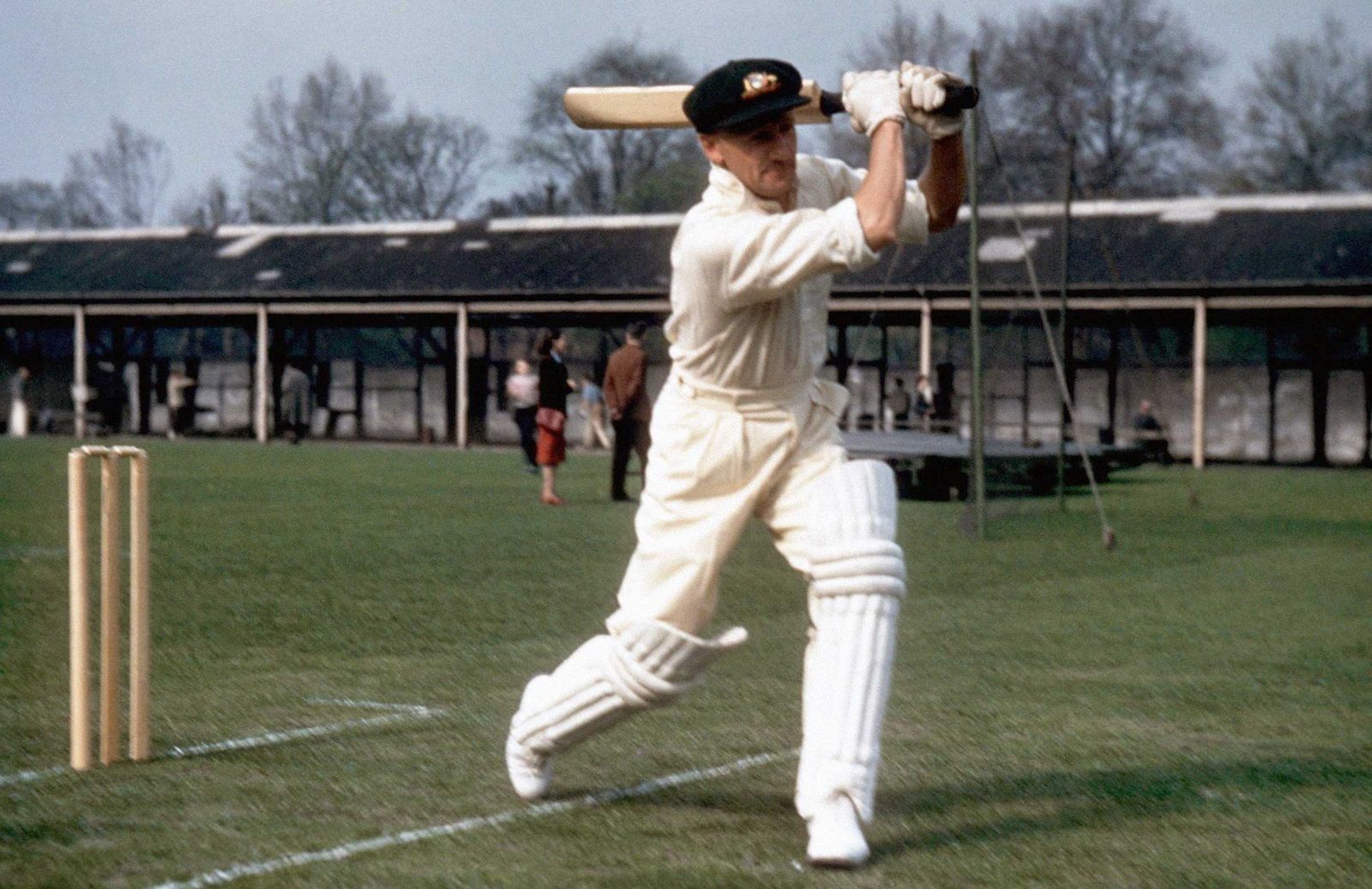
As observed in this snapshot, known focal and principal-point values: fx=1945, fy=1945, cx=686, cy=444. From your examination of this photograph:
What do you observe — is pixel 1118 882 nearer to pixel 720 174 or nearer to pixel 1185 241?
pixel 720 174

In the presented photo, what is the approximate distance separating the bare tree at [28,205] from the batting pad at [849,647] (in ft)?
270

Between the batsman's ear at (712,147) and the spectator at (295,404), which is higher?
the batsman's ear at (712,147)

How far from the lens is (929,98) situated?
4.92m

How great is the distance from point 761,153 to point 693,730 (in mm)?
2686

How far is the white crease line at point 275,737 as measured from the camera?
20.0 ft

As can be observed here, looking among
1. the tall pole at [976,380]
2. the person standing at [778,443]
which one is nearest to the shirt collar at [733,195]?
the person standing at [778,443]

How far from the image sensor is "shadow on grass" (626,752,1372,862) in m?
5.45

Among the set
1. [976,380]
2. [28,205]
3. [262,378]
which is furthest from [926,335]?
[28,205]

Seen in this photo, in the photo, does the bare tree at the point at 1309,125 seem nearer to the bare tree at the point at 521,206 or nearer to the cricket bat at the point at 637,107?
the bare tree at the point at 521,206

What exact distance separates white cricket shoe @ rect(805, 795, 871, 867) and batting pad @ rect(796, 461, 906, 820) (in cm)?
3

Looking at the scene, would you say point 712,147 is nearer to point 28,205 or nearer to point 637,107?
point 637,107

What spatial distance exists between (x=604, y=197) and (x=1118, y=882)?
69.3m

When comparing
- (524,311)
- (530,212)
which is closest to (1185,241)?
(524,311)

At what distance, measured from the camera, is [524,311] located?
147 ft
